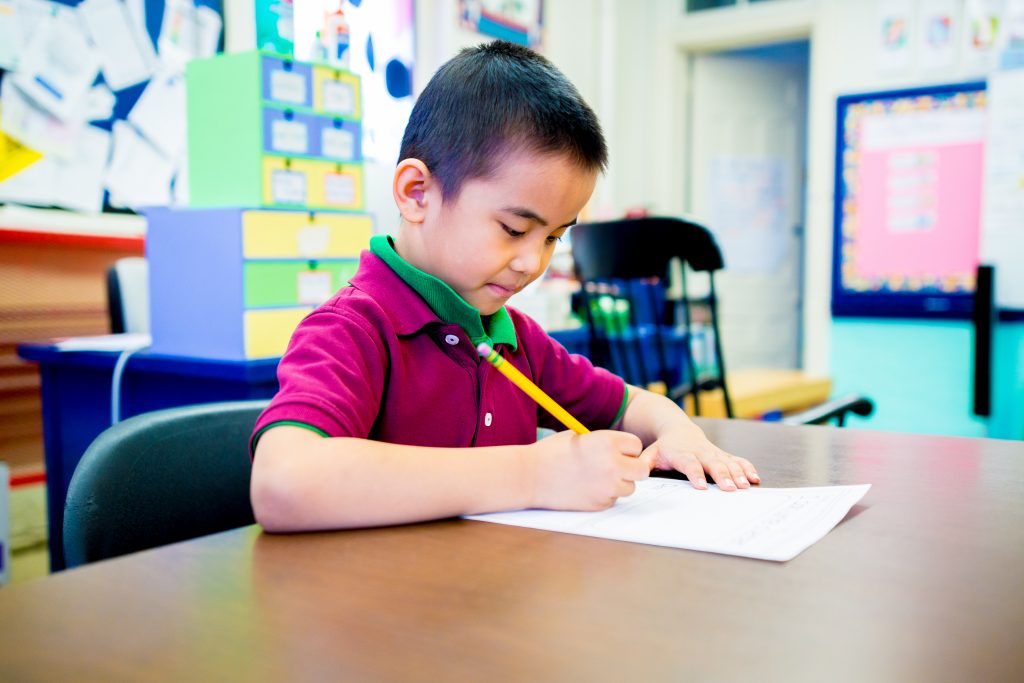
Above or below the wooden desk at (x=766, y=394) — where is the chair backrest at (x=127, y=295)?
above

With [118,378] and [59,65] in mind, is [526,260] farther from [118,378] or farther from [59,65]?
[59,65]

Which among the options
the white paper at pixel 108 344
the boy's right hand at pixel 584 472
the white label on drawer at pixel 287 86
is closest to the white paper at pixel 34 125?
the white paper at pixel 108 344

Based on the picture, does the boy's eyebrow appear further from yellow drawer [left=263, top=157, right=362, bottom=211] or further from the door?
the door

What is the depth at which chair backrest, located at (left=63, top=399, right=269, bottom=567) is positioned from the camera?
2.32 feet

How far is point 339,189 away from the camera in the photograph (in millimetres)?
1652

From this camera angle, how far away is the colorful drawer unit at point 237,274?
58.5 inches

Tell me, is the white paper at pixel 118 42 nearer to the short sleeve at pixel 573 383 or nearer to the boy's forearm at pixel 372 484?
the short sleeve at pixel 573 383

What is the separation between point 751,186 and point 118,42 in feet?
10.9

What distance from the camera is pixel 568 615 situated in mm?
397

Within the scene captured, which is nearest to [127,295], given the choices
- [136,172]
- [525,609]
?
[136,172]

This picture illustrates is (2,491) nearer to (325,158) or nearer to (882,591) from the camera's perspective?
(325,158)

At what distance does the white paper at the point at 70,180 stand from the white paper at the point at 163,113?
0.13 m

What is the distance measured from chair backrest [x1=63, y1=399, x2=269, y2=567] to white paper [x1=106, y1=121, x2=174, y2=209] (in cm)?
181

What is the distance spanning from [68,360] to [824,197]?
3.53 meters
